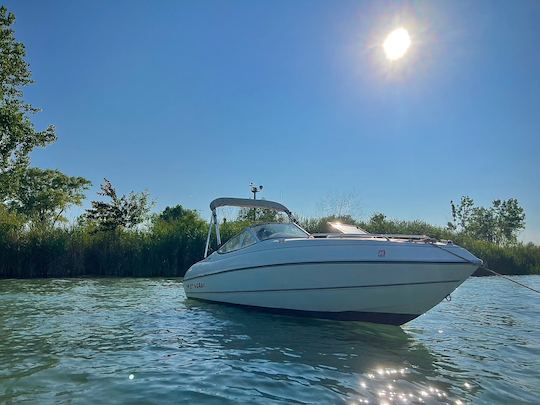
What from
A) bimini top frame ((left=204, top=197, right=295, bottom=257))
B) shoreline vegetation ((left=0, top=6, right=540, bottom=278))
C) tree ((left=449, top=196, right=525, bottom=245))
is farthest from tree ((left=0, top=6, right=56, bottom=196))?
tree ((left=449, top=196, right=525, bottom=245))

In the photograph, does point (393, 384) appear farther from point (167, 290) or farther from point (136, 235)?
point (136, 235)

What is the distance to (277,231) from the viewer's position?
8562mm

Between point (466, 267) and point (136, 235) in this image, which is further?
point (136, 235)

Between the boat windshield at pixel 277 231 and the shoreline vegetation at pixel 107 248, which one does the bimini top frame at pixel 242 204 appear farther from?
the shoreline vegetation at pixel 107 248

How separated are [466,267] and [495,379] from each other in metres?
2.10

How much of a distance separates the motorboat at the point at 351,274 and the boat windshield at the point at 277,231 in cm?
6

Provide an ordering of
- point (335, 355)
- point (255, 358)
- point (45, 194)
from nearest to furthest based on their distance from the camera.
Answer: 1. point (255, 358)
2. point (335, 355)
3. point (45, 194)

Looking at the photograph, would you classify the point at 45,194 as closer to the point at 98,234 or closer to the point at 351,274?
the point at 98,234

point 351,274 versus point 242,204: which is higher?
point 242,204

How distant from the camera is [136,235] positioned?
21750 millimetres

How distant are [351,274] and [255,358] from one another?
7.25 feet

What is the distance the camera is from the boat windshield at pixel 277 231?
8359 mm

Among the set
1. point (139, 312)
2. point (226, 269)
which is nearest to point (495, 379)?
point (226, 269)

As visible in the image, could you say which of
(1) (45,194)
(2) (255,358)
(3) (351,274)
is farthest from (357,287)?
(1) (45,194)
